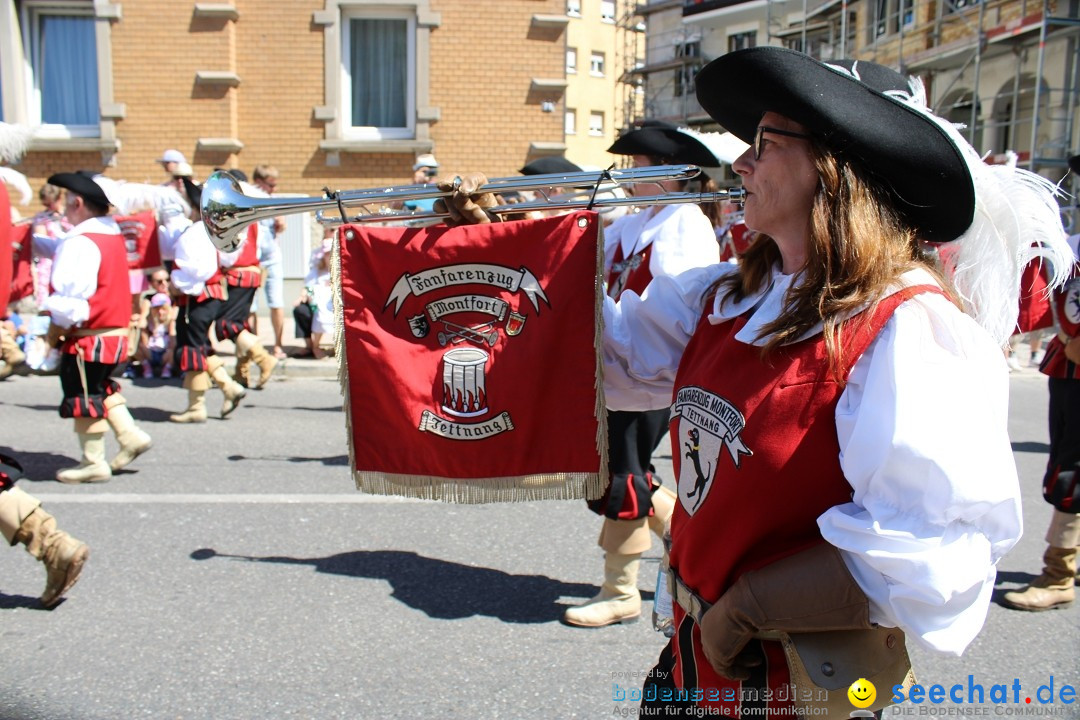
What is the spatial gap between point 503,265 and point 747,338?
2.49 feet

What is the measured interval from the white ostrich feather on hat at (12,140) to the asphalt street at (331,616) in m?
1.77

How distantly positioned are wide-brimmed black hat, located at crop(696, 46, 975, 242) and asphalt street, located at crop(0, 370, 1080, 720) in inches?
61.1

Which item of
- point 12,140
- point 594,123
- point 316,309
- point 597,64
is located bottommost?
point 316,309

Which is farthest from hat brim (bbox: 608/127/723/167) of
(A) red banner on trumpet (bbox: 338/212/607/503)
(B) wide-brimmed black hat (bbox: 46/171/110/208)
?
(B) wide-brimmed black hat (bbox: 46/171/110/208)

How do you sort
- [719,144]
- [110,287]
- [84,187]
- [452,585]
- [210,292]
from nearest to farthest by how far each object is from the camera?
[452,585]
[719,144]
[84,187]
[110,287]
[210,292]

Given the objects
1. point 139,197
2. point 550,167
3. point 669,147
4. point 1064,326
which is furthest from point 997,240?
point 139,197

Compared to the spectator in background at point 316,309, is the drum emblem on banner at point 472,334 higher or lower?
higher

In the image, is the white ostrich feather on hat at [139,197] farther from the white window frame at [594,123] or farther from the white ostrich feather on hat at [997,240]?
the white window frame at [594,123]

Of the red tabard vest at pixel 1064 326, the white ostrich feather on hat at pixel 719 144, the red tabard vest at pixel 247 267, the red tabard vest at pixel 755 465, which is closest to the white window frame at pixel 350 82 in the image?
the red tabard vest at pixel 247 267

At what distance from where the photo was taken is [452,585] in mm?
3912

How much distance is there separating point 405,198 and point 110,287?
3793 mm

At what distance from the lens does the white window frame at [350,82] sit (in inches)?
503

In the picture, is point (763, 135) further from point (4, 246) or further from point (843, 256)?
point (4, 246)

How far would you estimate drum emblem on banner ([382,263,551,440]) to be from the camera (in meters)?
2.19
